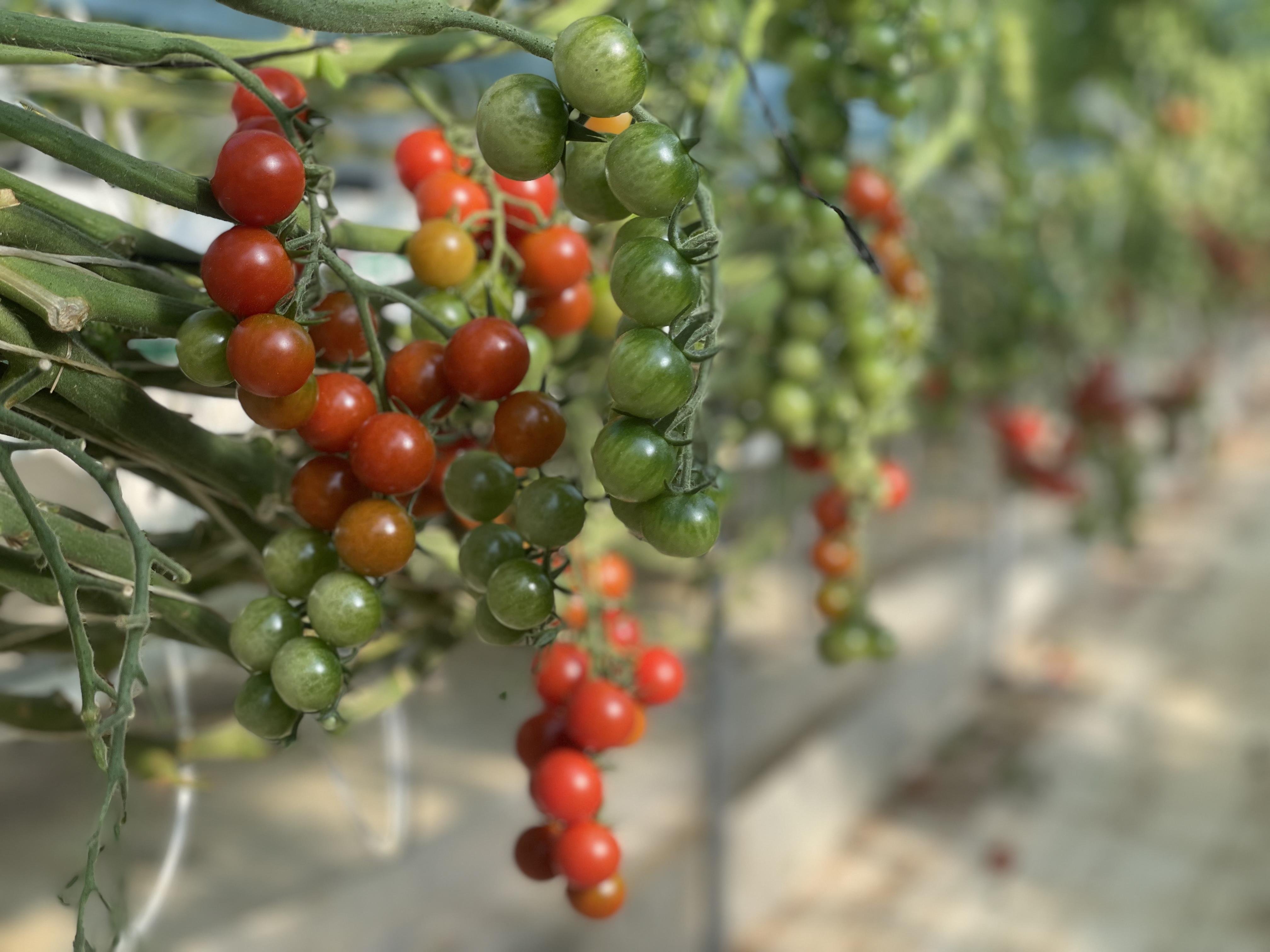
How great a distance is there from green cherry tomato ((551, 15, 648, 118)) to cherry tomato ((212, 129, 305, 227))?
8cm

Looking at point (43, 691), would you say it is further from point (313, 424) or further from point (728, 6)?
point (728, 6)

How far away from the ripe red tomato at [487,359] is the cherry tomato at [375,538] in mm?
45

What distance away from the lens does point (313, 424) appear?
1.12 ft

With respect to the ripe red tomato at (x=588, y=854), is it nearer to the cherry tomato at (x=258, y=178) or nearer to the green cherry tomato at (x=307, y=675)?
the green cherry tomato at (x=307, y=675)

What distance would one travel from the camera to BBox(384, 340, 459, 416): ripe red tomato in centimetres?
36

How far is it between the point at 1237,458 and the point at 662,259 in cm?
465

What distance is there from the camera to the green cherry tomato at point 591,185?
301mm

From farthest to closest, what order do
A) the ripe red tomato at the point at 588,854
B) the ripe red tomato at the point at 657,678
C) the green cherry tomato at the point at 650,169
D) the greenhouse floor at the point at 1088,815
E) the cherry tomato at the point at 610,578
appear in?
the greenhouse floor at the point at 1088,815, the cherry tomato at the point at 610,578, the ripe red tomato at the point at 657,678, the ripe red tomato at the point at 588,854, the green cherry tomato at the point at 650,169

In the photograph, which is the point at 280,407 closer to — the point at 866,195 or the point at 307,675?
the point at 307,675

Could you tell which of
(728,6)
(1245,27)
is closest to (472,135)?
(728,6)

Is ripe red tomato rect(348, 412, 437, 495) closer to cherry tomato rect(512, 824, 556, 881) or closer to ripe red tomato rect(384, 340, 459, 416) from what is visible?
ripe red tomato rect(384, 340, 459, 416)

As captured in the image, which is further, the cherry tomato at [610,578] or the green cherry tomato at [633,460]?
the cherry tomato at [610,578]

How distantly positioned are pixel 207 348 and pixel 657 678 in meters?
0.30

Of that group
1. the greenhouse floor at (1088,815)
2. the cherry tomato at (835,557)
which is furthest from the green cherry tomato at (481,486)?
the greenhouse floor at (1088,815)
